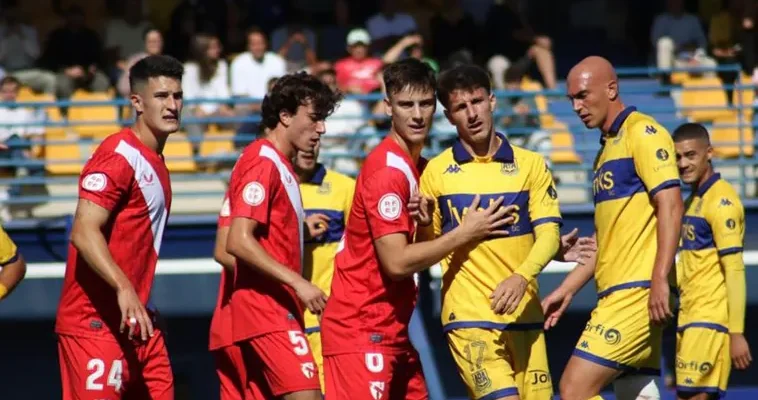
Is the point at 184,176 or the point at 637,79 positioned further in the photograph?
the point at 637,79

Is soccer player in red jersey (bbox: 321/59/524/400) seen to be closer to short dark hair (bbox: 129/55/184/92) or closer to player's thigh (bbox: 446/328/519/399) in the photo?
player's thigh (bbox: 446/328/519/399)

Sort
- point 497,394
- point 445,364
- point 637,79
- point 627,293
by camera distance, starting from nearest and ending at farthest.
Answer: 1. point 497,394
2. point 627,293
3. point 445,364
4. point 637,79

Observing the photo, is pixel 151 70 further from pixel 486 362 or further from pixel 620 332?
pixel 620 332

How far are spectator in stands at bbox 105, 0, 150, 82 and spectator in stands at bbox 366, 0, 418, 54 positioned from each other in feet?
8.24

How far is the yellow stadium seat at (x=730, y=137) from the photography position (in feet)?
41.7

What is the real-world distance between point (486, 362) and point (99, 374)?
2.05 meters

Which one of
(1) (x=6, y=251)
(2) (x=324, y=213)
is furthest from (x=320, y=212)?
(1) (x=6, y=251)

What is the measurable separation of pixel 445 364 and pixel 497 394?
522cm

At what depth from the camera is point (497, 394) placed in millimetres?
7145

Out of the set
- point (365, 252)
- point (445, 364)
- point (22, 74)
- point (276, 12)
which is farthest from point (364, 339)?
point (276, 12)

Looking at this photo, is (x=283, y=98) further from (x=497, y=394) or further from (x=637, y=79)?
(x=637, y=79)

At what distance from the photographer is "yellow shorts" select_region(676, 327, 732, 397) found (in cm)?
942

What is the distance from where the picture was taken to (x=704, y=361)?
30.9ft

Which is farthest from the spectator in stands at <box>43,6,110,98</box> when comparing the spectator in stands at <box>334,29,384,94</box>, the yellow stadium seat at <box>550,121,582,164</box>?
the yellow stadium seat at <box>550,121,582,164</box>
